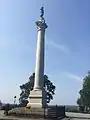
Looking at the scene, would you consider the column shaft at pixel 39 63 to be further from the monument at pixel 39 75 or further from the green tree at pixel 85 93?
the green tree at pixel 85 93

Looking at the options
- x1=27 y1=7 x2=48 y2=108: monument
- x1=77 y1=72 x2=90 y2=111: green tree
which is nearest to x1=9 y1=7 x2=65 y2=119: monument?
x1=27 y1=7 x2=48 y2=108: monument

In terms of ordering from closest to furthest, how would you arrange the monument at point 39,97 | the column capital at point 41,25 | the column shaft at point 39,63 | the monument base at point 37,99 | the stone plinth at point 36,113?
the stone plinth at point 36,113, the monument at point 39,97, the monument base at point 37,99, the column shaft at point 39,63, the column capital at point 41,25

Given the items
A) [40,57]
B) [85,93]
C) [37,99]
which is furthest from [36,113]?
[85,93]

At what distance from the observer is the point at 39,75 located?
4288 centimetres

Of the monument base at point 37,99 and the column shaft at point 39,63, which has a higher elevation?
the column shaft at point 39,63

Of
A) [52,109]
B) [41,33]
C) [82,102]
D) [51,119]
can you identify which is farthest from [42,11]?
[82,102]

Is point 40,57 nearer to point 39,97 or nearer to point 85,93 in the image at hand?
point 39,97

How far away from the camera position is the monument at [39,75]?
135ft

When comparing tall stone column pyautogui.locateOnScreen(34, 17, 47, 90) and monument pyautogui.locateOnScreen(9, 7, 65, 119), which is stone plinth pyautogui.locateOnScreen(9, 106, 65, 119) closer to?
monument pyautogui.locateOnScreen(9, 7, 65, 119)

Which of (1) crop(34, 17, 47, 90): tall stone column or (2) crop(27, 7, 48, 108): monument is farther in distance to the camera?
(1) crop(34, 17, 47, 90): tall stone column

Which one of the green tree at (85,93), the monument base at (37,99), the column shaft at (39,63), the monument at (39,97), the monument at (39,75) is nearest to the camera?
the monument at (39,97)

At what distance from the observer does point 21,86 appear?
7606 centimetres

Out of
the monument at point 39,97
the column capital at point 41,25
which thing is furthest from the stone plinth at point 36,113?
the column capital at point 41,25

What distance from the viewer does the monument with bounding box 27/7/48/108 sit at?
4121 centimetres
